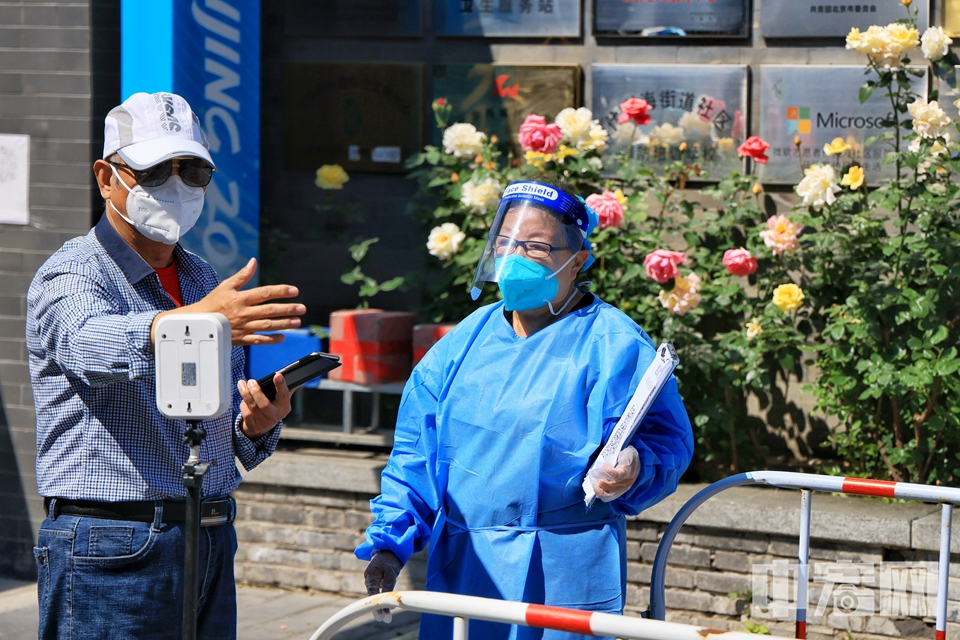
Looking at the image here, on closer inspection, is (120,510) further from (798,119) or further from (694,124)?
(798,119)

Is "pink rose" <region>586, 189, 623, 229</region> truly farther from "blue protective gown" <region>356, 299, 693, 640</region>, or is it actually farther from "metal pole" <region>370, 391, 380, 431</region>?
"blue protective gown" <region>356, 299, 693, 640</region>

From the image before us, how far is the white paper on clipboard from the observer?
8.18 feet

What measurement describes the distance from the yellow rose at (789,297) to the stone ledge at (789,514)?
2.64 ft

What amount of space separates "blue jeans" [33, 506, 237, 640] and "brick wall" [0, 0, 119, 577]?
10.5 feet

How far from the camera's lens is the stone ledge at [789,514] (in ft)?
14.7

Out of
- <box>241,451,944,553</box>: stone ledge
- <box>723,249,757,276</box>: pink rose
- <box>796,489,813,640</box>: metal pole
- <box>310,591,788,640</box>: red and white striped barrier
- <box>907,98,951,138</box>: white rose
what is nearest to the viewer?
<box>310,591,788,640</box>: red and white striped barrier

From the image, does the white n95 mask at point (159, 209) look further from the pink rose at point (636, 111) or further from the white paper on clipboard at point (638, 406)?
the pink rose at point (636, 111)

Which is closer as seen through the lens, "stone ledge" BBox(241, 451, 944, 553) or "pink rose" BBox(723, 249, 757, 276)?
"stone ledge" BBox(241, 451, 944, 553)

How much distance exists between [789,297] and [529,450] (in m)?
2.60

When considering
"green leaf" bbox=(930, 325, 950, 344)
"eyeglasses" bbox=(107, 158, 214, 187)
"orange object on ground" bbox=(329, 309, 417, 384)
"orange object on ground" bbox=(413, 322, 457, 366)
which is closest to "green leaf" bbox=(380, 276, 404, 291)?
"orange object on ground" bbox=(329, 309, 417, 384)

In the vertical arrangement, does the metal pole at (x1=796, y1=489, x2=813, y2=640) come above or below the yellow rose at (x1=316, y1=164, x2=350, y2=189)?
below

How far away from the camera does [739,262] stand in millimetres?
4996

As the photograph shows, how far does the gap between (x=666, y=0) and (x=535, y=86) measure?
780 millimetres

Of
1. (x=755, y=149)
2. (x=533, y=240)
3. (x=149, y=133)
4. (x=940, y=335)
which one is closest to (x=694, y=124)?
(x=755, y=149)
